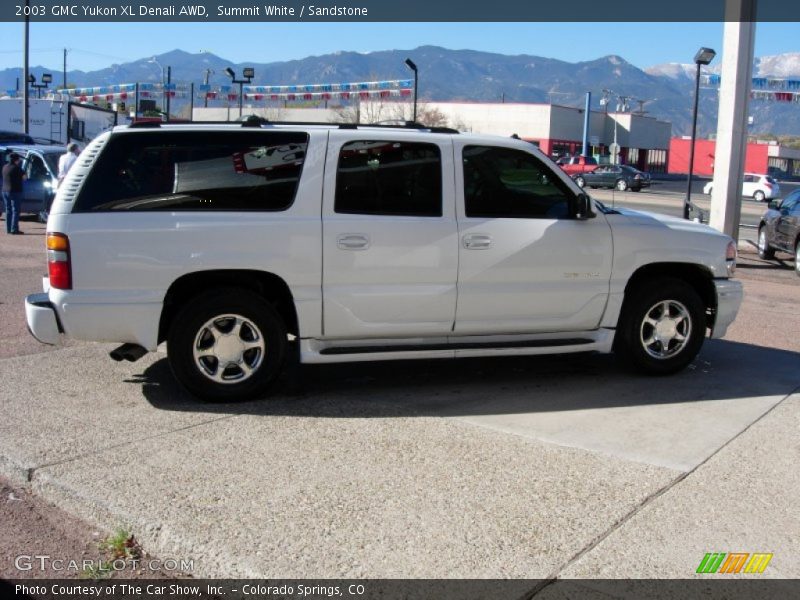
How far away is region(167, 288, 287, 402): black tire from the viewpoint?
5.90 m

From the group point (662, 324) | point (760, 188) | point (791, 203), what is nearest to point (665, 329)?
point (662, 324)

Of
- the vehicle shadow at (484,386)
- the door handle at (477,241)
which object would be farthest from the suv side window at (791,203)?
the door handle at (477,241)

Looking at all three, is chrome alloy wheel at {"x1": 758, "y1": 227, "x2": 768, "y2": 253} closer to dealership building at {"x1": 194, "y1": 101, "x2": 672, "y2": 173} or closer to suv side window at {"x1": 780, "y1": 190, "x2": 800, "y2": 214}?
suv side window at {"x1": 780, "y1": 190, "x2": 800, "y2": 214}

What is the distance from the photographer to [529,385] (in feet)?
22.1

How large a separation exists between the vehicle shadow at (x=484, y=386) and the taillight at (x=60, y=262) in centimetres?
102

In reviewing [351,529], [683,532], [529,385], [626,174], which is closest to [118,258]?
[351,529]

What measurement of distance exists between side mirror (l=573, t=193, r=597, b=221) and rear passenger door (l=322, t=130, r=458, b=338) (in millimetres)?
940

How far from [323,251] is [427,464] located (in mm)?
1744

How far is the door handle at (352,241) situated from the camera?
5.99 m

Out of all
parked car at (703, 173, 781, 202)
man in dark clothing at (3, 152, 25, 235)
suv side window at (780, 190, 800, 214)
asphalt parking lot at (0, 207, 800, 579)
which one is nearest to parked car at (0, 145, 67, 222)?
man in dark clothing at (3, 152, 25, 235)

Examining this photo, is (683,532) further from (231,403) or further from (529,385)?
(231,403)

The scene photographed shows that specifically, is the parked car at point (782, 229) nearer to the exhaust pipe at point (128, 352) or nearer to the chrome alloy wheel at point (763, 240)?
the chrome alloy wheel at point (763, 240)

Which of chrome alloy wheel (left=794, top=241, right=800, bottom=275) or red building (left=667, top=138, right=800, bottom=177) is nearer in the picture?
chrome alloy wheel (left=794, top=241, right=800, bottom=275)

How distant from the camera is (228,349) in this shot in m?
6.00
